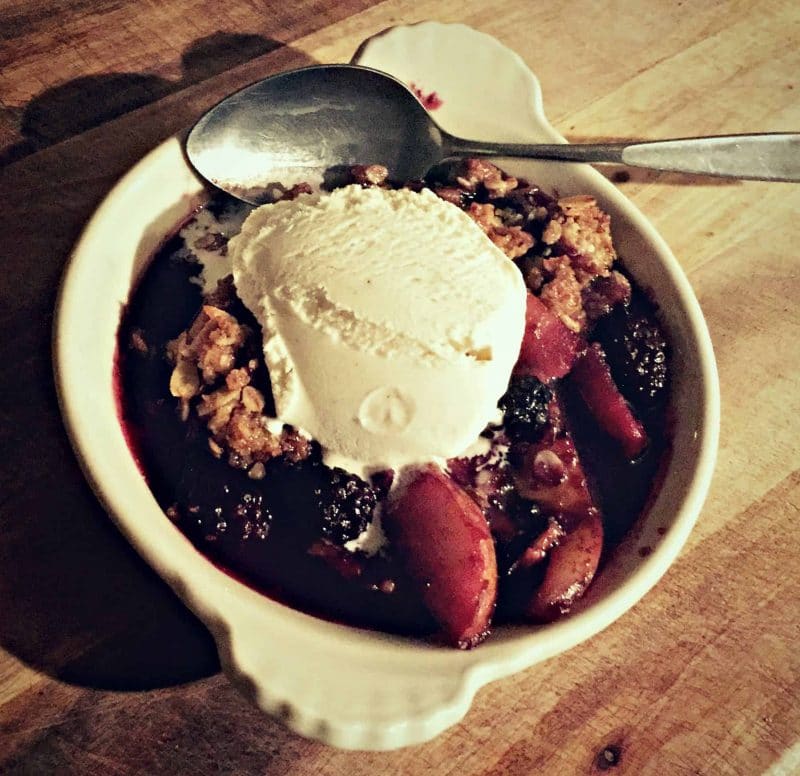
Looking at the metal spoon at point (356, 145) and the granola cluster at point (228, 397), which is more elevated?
the metal spoon at point (356, 145)

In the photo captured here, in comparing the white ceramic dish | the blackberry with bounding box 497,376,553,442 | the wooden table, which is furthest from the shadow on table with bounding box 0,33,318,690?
the blackberry with bounding box 497,376,553,442

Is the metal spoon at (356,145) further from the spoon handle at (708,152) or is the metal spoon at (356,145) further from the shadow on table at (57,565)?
the shadow on table at (57,565)

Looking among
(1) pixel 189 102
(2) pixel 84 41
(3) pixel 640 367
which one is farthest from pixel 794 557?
(2) pixel 84 41

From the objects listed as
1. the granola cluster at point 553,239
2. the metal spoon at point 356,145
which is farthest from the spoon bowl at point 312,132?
the granola cluster at point 553,239

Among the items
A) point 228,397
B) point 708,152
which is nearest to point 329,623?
point 228,397

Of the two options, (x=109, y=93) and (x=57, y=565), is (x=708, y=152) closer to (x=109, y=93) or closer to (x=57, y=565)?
(x=109, y=93)
